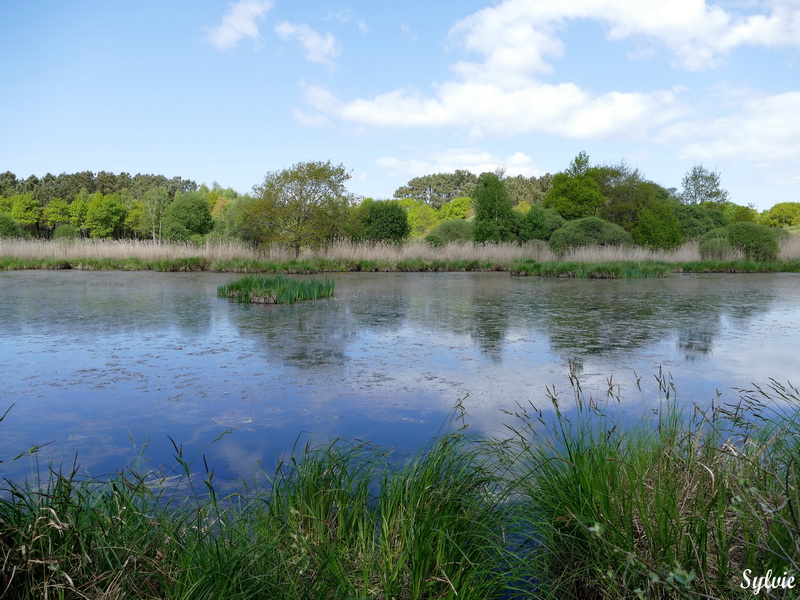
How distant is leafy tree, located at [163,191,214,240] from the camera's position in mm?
33938

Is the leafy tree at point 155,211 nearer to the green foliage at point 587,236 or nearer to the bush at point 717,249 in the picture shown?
the green foliage at point 587,236

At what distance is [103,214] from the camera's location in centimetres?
4331

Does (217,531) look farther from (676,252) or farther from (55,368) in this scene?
(676,252)

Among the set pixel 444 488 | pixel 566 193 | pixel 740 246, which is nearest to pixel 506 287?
pixel 444 488

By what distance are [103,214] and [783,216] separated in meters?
51.6

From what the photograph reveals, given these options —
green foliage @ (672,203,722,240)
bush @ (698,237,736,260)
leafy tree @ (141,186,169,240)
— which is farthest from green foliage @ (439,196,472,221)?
bush @ (698,237,736,260)

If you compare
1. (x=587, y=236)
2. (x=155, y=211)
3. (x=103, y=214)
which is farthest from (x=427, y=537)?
(x=103, y=214)

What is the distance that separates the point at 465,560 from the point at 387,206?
2162cm

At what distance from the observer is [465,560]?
1.59 meters

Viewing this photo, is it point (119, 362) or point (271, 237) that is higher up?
point (271, 237)

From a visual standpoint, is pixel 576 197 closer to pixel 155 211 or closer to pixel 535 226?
pixel 535 226

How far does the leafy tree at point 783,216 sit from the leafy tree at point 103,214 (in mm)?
49159

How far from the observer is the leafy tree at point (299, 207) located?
18.4 meters

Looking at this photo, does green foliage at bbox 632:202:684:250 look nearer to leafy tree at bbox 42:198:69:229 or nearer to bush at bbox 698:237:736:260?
bush at bbox 698:237:736:260
